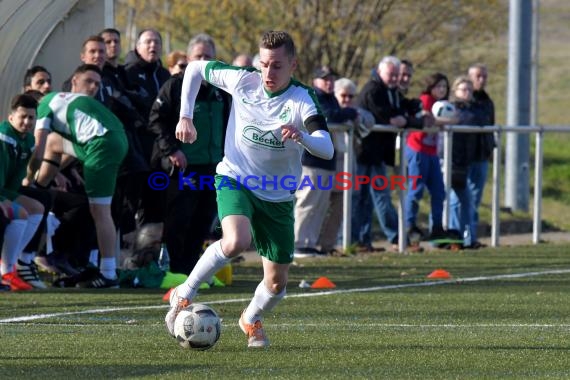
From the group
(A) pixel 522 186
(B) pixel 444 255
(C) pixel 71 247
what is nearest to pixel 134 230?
(C) pixel 71 247

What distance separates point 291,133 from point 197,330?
1201 millimetres

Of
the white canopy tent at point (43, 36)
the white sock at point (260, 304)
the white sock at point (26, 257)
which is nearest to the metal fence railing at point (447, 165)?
the white canopy tent at point (43, 36)

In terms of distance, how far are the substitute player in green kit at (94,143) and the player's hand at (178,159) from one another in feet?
1.52

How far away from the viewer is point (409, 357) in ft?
25.2

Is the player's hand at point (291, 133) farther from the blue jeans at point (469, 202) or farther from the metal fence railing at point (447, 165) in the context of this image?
the blue jeans at point (469, 202)

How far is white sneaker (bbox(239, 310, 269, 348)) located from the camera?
8172mm

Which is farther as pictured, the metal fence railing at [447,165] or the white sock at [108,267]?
the metal fence railing at [447,165]

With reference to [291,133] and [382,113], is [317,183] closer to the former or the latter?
[382,113]

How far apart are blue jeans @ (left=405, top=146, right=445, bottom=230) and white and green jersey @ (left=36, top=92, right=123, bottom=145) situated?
5387 mm

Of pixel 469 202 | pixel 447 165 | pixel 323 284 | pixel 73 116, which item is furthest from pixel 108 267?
pixel 469 202

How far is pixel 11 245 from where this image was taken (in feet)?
39.0

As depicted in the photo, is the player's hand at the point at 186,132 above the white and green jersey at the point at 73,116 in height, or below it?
below

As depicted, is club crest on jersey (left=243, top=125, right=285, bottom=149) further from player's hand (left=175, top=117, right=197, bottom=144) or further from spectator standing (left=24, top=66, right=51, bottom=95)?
spectator standing (left=24, top=66, right=51, bottom=95)

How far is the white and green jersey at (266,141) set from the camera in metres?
8.42
